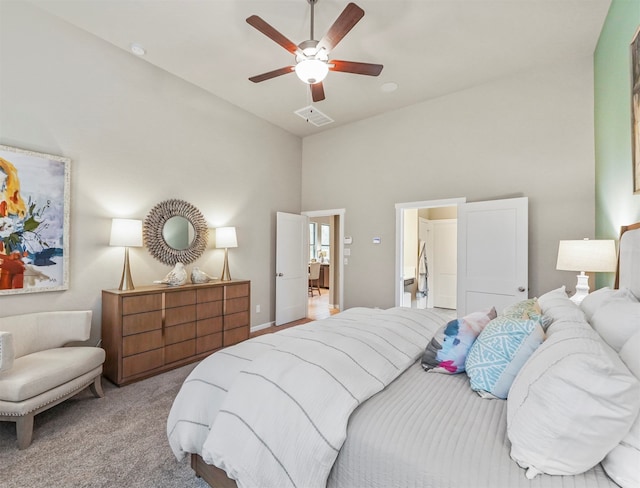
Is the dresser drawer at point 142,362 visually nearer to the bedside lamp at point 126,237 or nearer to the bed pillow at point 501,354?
the bedside lamp at point 126,237

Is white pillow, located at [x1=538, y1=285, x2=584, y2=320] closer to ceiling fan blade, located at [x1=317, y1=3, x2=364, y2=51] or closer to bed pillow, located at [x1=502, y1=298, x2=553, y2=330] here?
bed pillow, located at [x1=502, y1=298, x2=553, y2=330]

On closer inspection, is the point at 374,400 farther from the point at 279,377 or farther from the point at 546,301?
the point at 546,301

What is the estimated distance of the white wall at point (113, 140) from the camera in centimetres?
272

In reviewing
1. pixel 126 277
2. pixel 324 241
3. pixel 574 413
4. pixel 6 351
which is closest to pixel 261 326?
pixel 126 277

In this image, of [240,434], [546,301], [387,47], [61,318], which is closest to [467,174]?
[387,47]

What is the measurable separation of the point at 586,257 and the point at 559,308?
1400 millimetres

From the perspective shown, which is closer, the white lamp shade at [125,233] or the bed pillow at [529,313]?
the bed pillow at [529,313]

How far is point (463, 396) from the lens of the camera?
1.31 meters

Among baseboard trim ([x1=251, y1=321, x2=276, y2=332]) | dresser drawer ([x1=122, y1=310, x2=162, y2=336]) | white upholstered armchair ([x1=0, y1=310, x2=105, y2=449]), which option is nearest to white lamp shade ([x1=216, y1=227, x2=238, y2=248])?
dresser drawer ([x1=122, y1=310, x2=162, y2=336])

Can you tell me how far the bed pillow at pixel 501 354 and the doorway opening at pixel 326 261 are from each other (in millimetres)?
3787

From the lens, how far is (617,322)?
4.09 ft

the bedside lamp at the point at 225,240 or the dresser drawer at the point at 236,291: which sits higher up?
the bedside lamp at the point at 225,240

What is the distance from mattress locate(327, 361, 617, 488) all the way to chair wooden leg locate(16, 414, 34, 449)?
2.13 metres

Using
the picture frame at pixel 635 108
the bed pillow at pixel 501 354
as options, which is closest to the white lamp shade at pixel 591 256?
the picture frame at pixel 635 108
